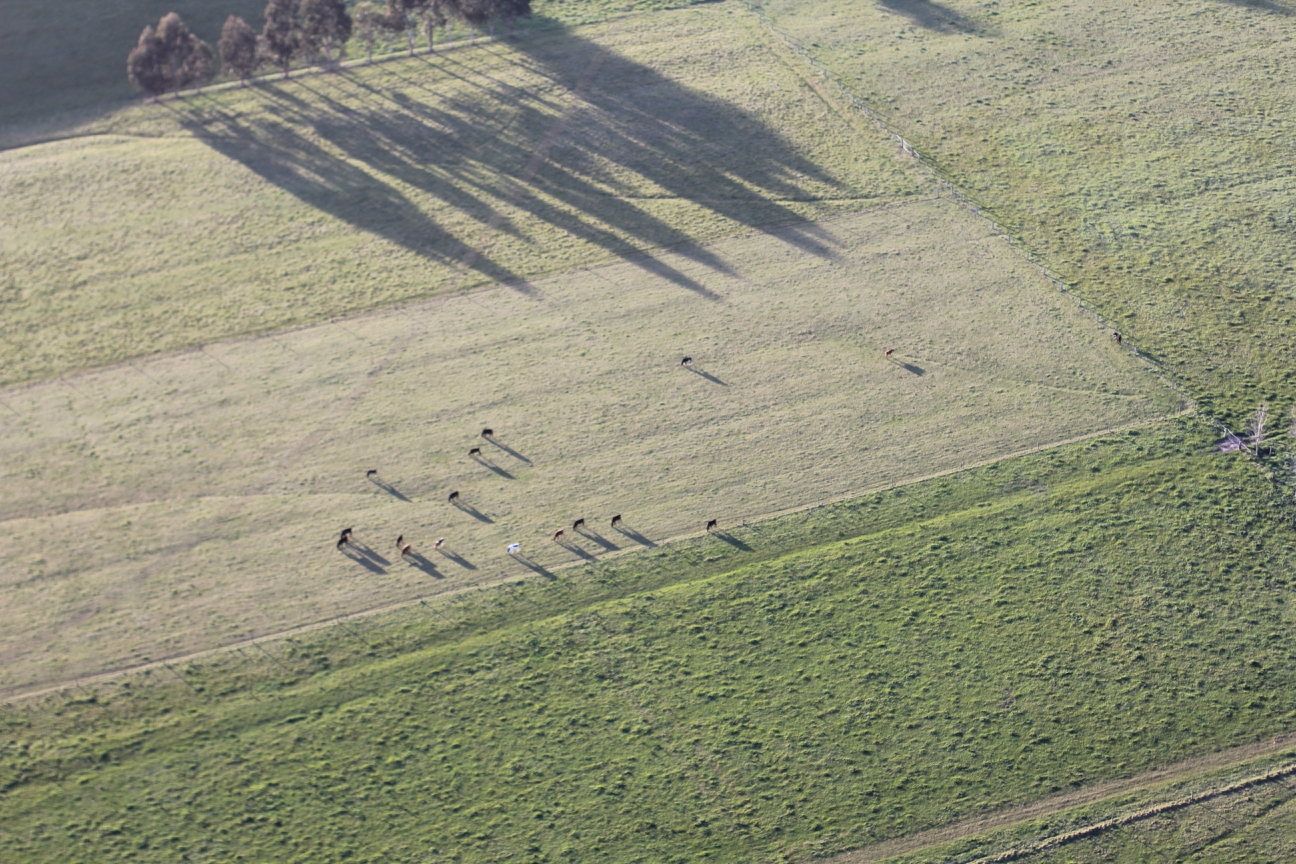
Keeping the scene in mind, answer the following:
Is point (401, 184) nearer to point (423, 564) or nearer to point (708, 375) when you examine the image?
point (708, 375)

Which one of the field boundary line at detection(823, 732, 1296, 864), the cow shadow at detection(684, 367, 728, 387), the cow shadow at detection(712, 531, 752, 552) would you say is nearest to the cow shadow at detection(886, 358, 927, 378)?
the cow shadow at detection(684, 367, 728, 387)

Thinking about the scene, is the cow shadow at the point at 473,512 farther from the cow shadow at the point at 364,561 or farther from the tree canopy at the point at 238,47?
the tree canopy at the point at 238,47

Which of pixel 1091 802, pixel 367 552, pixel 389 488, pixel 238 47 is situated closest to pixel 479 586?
pixel 367 552

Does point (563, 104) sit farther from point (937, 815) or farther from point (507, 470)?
point (937, 815)

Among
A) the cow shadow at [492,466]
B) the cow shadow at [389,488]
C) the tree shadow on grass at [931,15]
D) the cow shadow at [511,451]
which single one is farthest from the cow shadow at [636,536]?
the tree shadow on grass at [931,15]

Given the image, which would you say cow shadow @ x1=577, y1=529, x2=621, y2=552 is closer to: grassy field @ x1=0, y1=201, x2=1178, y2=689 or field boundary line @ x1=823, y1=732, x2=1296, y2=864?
grassy field @ x1=0, y1=201, x2=1178, y2=689
